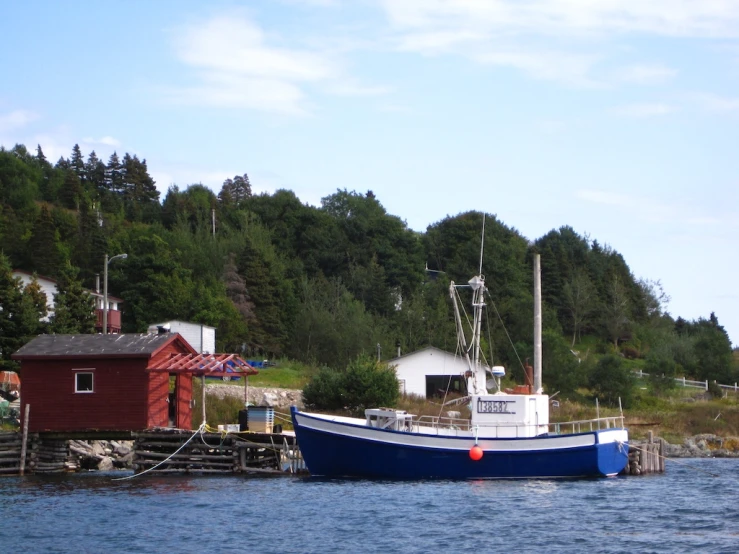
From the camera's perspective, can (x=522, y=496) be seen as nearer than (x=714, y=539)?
No

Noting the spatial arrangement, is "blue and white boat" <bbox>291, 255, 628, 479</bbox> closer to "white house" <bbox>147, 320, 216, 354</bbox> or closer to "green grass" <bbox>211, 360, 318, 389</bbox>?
"green grass" <bbox>211, 360, 318, 389</bbox>

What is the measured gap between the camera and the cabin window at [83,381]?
143 ft

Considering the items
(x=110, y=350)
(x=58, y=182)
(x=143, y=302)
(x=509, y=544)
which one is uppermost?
(x=58, y=182)

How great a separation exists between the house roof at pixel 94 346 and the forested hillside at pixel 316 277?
1497 cm

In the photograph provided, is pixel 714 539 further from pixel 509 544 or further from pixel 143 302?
pixel 143 302

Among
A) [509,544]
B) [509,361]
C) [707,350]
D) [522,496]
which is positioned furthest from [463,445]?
[707,350]

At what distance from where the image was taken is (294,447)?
4412 centimetres

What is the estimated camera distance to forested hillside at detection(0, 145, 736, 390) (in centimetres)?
8106

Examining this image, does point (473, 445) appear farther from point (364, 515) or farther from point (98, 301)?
point (98, 301)

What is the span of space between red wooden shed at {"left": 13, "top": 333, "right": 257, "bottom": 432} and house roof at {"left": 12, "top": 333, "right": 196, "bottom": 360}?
0.04 m

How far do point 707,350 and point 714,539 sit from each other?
192 ft

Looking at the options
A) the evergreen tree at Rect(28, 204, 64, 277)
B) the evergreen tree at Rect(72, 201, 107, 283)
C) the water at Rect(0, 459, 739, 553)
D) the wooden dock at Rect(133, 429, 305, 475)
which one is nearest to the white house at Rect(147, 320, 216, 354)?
the evergreen tree at Rect(28, 204, 64, 277)

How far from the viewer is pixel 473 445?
130 feet

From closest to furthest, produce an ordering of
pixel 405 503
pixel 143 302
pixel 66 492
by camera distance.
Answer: pixel 405 503
pixel 66 492
pixel 143 302
